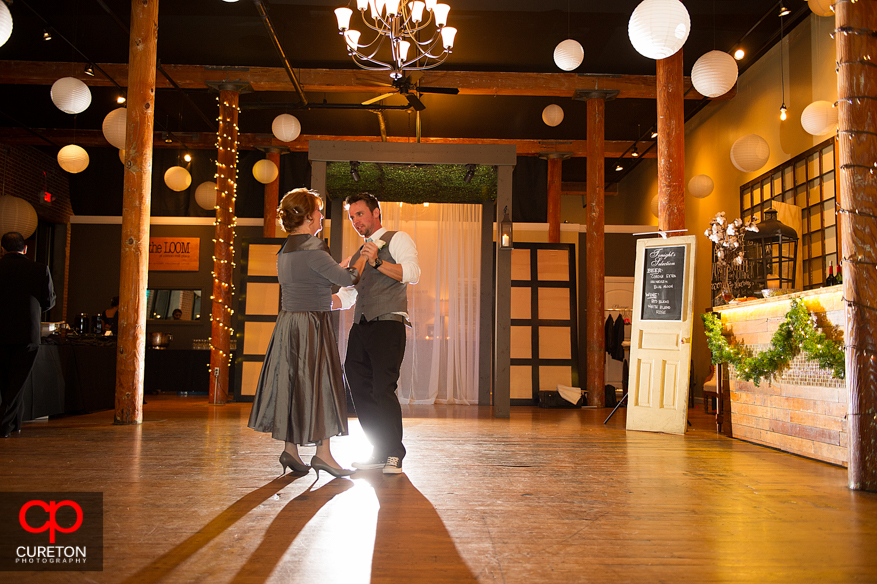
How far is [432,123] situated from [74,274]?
7935 millimetres

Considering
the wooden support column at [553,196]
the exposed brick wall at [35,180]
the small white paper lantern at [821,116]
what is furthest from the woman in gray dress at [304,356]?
the exposed brick wall at [35,180]

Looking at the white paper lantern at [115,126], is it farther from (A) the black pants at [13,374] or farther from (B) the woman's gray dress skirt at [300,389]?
(B) the woman's gray dress skirt at [300,389]

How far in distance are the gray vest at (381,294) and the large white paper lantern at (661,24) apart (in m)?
2.60

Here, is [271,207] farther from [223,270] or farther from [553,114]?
[553,114]

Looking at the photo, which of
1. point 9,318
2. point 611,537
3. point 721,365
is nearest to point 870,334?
point 611,537

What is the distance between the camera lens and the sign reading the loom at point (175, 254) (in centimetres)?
1288

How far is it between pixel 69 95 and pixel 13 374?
297 cm

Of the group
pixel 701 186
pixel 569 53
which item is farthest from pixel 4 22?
pixel 701 186

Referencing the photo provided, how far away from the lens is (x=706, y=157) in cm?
1052

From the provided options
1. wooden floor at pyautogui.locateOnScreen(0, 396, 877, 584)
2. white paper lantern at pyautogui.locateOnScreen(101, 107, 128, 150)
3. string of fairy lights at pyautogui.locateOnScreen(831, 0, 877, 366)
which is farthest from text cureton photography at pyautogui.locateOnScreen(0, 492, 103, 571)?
white paper lantern at pyautogui.locateOnScreen(101, 107, 128, 150)

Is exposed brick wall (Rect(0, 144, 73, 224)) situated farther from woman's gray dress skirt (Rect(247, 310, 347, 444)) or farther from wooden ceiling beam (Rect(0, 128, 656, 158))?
woman's gray dress skirt (Rect(247, 310, 347, 444))

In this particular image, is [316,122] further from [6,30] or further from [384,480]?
[384,480]

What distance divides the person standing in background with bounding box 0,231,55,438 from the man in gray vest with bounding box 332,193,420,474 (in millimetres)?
2891

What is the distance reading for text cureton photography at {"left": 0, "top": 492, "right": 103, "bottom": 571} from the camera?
6.52 feet
